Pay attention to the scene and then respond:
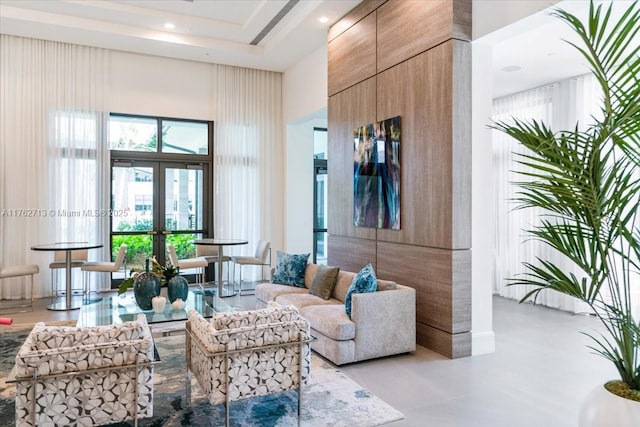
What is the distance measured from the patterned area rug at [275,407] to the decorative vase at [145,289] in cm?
80

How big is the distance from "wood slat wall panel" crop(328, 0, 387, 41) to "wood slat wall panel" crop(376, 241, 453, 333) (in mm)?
3140

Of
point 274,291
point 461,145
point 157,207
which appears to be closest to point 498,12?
point 461,145

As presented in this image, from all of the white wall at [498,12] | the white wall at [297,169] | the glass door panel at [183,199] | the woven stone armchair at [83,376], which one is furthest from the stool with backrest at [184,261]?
the white wall at [498,12]

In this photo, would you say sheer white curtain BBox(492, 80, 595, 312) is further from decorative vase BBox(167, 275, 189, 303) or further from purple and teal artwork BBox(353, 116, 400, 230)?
decorative vase BBox(167, 275, 189, 303)

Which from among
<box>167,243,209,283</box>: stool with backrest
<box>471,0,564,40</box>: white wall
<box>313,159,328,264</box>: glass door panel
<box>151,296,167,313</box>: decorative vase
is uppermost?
<box>471,0,564,40</box>: white wall

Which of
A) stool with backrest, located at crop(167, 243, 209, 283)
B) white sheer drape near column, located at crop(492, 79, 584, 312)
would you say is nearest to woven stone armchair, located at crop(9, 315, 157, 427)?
stool with backrest, located at crop(167, 243, 209, 283)

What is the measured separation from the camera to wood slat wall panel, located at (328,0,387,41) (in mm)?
5645

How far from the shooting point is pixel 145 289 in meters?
4.51

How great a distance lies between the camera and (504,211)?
306 inches

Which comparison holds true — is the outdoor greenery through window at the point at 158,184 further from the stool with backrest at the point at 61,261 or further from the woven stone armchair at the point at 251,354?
the woven stone armchair at the point at 251,354

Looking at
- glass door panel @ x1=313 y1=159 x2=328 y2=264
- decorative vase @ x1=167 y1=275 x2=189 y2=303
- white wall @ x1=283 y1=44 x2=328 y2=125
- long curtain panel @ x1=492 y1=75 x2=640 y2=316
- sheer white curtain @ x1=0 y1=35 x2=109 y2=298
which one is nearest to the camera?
decorative vase @ x1=167 y1=275 x2=189 y2=303

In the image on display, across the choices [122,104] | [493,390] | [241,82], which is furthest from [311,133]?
[493,390]

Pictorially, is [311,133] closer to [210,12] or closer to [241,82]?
[241,82]

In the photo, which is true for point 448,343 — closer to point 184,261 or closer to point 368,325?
point 368,325
